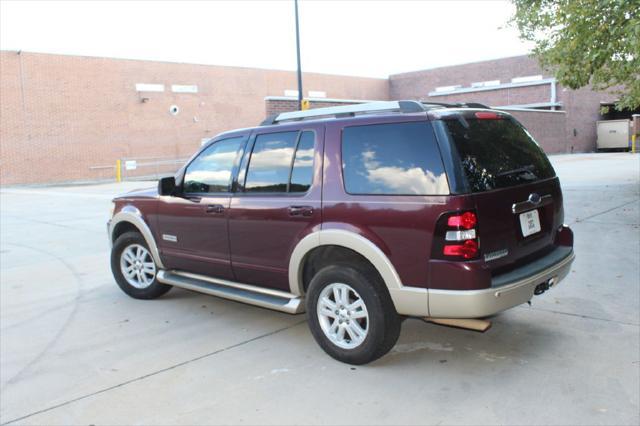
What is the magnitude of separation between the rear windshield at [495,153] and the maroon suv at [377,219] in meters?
0.01

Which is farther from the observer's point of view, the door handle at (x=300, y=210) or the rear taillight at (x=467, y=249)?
the door handle at (x=300, y=210)

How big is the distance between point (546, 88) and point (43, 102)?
3066 centimetres

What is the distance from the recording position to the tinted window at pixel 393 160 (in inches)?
148

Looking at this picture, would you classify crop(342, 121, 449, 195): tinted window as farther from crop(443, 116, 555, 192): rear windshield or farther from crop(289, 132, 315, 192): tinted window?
crop(289, 132, 315, 192): tinted window

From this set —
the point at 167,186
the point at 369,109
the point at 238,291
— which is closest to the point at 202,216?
the point at 167,186

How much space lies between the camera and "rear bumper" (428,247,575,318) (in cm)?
360

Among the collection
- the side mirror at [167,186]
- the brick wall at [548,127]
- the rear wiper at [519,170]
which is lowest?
the side mirror at [167,186]

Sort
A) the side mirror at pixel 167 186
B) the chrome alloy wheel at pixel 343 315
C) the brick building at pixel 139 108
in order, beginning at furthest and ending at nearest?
1. the brick building at pixel 139 108
2. the side mirror at pixel 167 186
3. the chrome alloy wheel at pixel 343 315

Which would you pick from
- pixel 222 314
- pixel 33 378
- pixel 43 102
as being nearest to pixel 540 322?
pixel 222 314

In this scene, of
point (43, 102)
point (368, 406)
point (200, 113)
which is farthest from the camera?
point (200, 113)

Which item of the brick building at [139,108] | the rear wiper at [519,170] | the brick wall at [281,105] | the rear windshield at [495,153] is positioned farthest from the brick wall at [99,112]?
the rear wiper at [519,170]

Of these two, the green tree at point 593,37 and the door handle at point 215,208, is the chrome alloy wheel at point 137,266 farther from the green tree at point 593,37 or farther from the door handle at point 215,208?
the green tree at point 593,37

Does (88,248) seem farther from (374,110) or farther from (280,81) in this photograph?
(280,81)

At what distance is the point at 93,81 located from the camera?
31.6 metres
